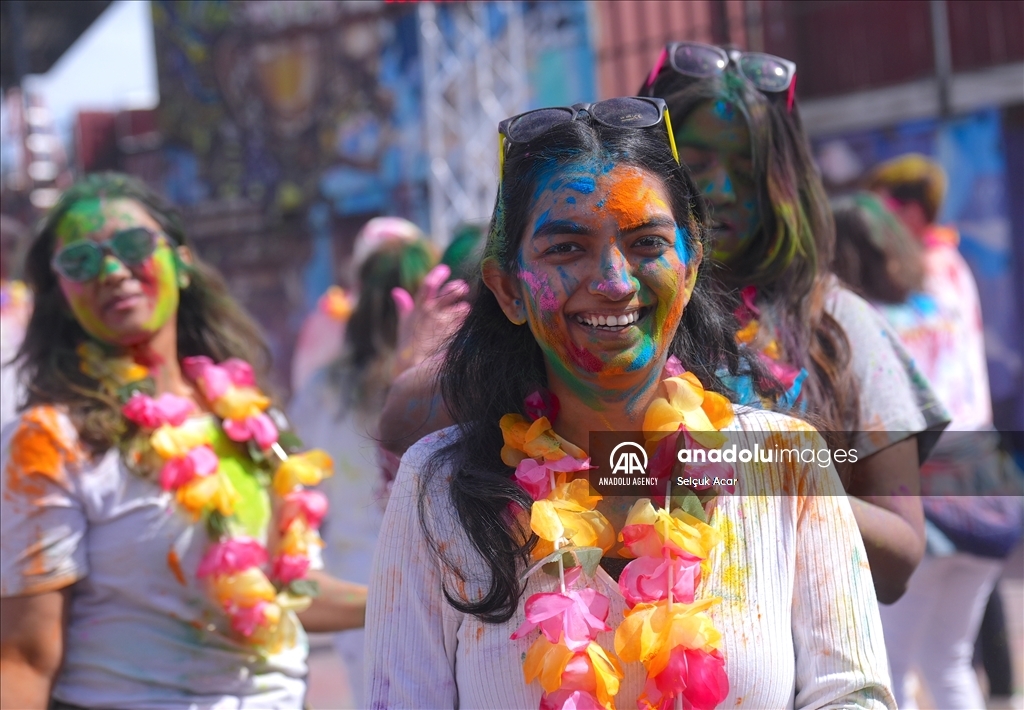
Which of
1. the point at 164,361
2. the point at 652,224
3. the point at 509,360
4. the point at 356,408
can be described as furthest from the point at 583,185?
the point at 356,408

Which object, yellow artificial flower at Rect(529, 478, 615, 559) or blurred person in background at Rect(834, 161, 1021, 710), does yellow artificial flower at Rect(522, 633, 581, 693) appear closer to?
yellow artificial flower at Rect(529, 478, 615, 559)

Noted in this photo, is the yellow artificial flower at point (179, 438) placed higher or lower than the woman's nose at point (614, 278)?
lower

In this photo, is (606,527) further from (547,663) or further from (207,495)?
(207,495)

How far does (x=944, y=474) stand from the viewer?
3.59 meters

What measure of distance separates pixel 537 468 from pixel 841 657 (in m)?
0.56

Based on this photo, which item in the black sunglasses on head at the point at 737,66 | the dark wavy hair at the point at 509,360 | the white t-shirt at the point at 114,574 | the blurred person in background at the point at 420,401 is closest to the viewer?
the dark wavy hair at the point at 509,360

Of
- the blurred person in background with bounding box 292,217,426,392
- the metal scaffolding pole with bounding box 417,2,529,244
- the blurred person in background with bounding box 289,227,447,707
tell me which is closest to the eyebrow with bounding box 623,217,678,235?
the blurred person in background with bounding box 289,227,447,707

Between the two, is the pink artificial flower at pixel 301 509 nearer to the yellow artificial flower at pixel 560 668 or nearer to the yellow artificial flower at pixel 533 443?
the yellow artificial flower at pixel 533 443

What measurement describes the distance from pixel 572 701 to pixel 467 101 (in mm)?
10404

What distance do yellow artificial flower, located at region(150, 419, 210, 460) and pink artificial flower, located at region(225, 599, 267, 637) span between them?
1.34ft

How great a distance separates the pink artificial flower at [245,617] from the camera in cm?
302

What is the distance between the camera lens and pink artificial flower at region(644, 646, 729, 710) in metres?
1.88

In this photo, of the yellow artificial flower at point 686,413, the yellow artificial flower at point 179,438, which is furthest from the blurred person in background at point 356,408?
the yellow artificial flower at point 686,413

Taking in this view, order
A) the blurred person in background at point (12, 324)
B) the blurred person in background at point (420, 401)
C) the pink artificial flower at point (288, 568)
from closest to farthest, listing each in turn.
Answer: the blurred person in background at point (420, 401), the pink artificial flower at point (288, 568), the blurred person in background at point (12, 324)
